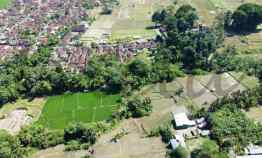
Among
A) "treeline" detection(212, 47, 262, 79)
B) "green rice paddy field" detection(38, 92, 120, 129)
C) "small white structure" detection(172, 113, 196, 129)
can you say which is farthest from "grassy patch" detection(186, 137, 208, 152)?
"treeline" detection(212, 47, 262, 79)

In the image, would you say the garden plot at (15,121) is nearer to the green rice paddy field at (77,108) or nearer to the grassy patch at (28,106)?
the grassy patch at (28,106)

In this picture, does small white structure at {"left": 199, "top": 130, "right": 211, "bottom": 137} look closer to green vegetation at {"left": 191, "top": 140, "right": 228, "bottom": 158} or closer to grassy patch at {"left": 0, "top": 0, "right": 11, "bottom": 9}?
green vegetation at {"left": 191, "top": 140, "right": 228, "bottom": 158}

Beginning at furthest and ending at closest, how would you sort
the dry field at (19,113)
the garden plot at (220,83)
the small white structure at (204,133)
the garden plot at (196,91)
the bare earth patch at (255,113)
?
1. the garden plot at (220,83)
2. the garden plot at (196,91)
3. the dry field at (19,113)
4. the bare earth patch at (255,113)
5. the small white structure at (204,133)

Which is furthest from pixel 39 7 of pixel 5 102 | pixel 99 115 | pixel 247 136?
pixel 247 136

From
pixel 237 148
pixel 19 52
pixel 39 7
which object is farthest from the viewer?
pixel 39 7

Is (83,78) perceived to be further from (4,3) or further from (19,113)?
(4,3)

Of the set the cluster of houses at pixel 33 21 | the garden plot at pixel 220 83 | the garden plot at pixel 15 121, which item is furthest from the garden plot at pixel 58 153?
the cluster of houses at pixel 33 21

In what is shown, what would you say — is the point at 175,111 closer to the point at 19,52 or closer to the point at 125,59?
the point at 125,59

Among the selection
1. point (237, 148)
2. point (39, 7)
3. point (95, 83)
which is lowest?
point (237, 148)
